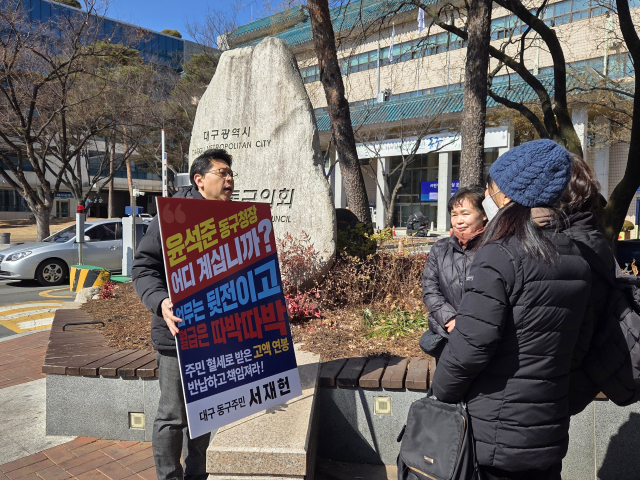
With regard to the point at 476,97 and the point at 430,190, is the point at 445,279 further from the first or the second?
the point at 430,190

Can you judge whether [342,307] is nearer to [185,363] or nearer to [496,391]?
[185,363]

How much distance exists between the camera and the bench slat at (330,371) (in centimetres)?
335

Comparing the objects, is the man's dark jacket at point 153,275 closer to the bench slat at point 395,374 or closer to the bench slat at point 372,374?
the bench slat at point 372,374

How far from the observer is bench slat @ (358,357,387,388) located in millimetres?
3283

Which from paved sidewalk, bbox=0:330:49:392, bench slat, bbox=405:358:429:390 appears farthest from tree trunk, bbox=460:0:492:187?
paved sidewalk, bbox=0:330:49:392

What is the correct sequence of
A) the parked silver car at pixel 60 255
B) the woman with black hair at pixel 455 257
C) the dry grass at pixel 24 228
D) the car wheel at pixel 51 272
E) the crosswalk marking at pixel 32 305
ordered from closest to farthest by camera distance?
the woman with black hair at pixel 455 257, the crosswalk marking at pixel 32 305, the parked silver car at pixel 60 255, the car wheel at pixel 51 272, the dry grass at pixel 24 228

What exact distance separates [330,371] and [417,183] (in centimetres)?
3521

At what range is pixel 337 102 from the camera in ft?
26.5

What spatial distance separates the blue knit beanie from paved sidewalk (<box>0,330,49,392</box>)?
490 cm

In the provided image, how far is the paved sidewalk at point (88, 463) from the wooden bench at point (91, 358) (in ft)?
1.65

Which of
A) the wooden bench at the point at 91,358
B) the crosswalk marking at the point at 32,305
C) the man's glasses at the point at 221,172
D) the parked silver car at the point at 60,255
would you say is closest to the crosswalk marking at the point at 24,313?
the crosswalk marking at the point at 32,305

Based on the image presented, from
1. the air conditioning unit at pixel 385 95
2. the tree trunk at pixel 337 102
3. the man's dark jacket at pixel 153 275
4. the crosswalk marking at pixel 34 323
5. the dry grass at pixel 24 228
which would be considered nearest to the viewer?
the man's dark jacket at pixel 153 275

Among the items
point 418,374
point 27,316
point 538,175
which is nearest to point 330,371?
point 418,374

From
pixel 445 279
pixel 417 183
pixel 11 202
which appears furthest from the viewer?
→ pixel 11 202
